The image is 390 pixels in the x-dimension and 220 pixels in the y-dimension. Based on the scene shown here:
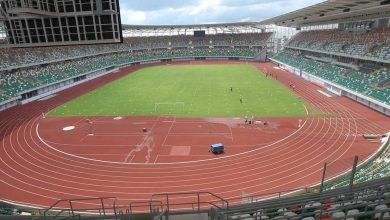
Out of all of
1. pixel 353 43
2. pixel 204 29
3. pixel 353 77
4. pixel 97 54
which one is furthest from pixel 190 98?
pixel 204 29

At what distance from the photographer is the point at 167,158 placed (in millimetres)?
23016

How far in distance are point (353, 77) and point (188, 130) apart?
1092 inches

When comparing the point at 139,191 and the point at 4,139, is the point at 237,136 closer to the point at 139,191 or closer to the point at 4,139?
the point at 139,191

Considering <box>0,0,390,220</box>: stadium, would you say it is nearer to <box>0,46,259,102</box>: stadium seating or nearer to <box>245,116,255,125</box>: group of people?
<box>0,46,259,102</box>: stadium seating

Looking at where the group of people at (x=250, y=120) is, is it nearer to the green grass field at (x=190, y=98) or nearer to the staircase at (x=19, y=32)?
the green grass field at (x=190, y=98)

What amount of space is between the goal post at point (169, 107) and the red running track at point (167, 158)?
2.91 metres

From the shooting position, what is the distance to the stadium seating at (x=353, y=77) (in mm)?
34006

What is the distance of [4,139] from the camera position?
28.2 m

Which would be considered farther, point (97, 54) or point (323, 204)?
point (97, 54)

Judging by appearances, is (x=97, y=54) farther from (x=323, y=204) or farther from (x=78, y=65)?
(x=323, y=204)

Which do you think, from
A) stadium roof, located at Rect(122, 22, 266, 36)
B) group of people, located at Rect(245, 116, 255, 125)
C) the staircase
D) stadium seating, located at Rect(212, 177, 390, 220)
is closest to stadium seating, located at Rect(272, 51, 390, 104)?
group of people, located at Rect(245, 116, 255, 125)

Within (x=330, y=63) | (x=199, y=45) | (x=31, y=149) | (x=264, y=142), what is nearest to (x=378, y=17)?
(x=330, y=63)

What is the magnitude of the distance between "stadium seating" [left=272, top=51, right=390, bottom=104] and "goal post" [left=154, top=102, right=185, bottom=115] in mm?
23423

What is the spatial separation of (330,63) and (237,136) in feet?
115
